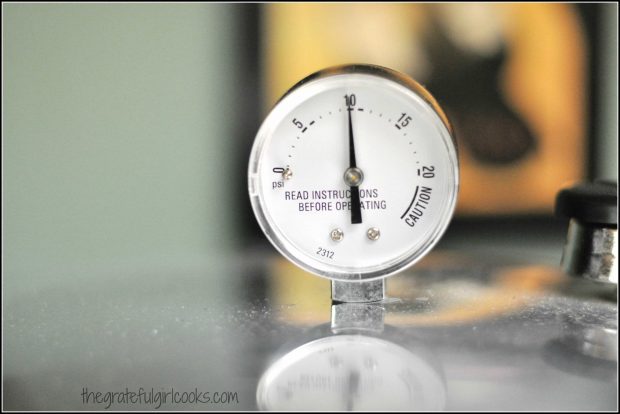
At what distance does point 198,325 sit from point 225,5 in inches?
30.2

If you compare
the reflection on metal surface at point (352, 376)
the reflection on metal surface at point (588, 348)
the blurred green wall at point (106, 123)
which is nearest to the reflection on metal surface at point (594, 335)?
the reflection on metal surface at point (588, 348)

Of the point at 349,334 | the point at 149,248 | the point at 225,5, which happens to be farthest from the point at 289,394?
the point at 225,5

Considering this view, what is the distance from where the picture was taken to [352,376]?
2.43ft

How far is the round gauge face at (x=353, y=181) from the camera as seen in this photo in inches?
38.1

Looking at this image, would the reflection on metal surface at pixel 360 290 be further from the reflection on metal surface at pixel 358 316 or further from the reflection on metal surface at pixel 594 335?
the reflection on metal surface at pixel 594 335

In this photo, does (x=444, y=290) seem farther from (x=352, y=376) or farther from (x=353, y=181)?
(x=352, y=376)

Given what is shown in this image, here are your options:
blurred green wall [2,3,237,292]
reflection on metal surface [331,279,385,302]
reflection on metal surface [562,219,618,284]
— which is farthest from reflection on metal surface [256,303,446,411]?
blurred green wall [2,3,237,292]

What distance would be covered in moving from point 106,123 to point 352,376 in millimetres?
917

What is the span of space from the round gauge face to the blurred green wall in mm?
494

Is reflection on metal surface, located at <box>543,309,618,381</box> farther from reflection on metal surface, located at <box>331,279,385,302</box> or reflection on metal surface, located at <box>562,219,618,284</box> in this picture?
reflection on metal surface, located at <box>331,279,385,302</box>

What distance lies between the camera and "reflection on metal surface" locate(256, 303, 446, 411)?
0.68 m

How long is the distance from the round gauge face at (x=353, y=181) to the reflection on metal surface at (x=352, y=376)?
14 cm

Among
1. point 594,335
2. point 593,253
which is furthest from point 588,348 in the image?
point 593,253

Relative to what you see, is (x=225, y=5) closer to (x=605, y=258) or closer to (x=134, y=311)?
(x=134, y=311)
